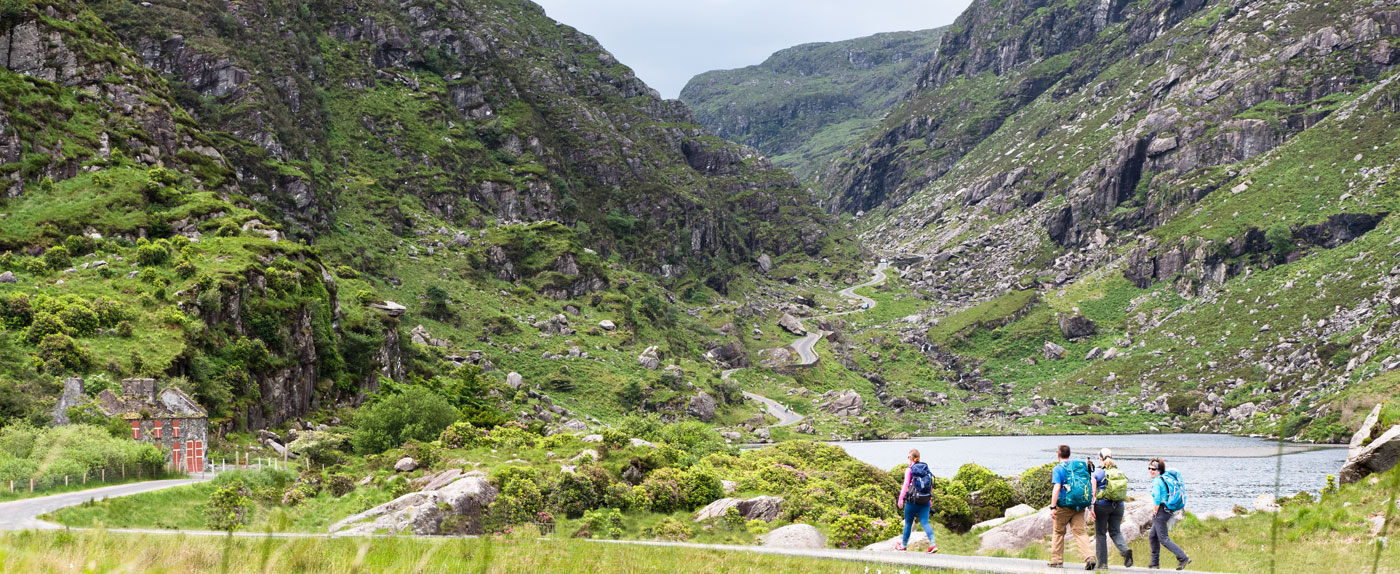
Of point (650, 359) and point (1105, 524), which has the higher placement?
point (650, 359)

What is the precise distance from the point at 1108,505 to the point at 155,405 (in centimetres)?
4655

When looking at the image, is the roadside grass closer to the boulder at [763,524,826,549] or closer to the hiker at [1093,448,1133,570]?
the hiker at [1093,448,1133,570]

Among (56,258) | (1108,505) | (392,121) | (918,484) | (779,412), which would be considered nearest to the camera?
(1108,505)

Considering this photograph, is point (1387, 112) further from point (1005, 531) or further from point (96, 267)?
point (96, 267)

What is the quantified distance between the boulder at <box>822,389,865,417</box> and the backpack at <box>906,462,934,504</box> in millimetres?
122669

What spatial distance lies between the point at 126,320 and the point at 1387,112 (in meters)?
218

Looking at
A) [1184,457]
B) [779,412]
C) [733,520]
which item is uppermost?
[733,520]

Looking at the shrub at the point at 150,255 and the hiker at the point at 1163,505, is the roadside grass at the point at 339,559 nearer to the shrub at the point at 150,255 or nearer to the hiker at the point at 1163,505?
the hiker at the point at 1163,505

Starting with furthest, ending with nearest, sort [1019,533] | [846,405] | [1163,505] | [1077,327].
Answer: [1077,327] < [846,405] < [1019,533] < [1163,505]

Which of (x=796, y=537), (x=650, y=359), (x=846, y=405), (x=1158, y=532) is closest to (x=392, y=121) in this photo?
(x=650, y=359)

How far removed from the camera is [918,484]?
70.3ft

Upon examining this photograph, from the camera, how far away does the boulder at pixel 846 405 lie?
470 feet

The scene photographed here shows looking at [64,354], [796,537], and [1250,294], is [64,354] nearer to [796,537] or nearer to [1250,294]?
[796,537]

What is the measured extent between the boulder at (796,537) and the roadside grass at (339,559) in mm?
7205
